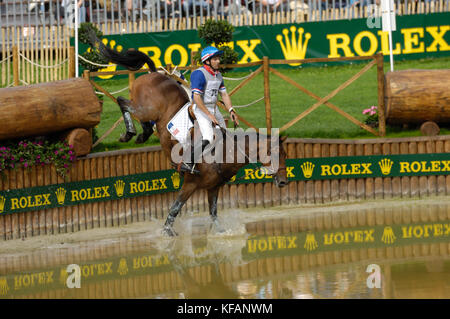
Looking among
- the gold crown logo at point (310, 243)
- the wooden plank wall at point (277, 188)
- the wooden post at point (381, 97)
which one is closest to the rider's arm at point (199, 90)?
the gold crown logo at point (310, 243)

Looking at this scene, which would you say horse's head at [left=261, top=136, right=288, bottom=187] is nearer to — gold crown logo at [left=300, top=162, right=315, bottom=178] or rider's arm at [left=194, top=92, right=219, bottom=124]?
rider's arm at [left=194, top=92, right=219, bottom=124]

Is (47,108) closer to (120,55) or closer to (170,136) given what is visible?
(120,55)

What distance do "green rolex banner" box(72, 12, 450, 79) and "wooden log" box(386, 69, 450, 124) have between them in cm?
757

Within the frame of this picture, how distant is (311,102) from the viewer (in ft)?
70.1

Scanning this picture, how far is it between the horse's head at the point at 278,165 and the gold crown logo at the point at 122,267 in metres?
2.93

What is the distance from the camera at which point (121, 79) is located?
Answer: 2419 centimetres

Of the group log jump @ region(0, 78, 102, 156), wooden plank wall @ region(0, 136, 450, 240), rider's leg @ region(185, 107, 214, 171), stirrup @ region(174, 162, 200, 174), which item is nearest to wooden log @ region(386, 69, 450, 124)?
wooden plank wall @ region(0, 136, 450, 240)

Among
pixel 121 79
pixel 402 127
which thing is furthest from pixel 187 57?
pixel 402 127

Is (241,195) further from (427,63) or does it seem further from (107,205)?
(427,63)

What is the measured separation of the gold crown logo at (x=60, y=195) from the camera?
14.6 meters

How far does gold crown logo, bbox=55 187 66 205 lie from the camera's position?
575 inches

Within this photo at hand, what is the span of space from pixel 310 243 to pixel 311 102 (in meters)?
9.07

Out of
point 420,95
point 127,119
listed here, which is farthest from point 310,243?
point 420,95

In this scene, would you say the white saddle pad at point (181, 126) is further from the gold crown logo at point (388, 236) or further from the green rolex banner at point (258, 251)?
the gold crown logo at point (388, 236)
